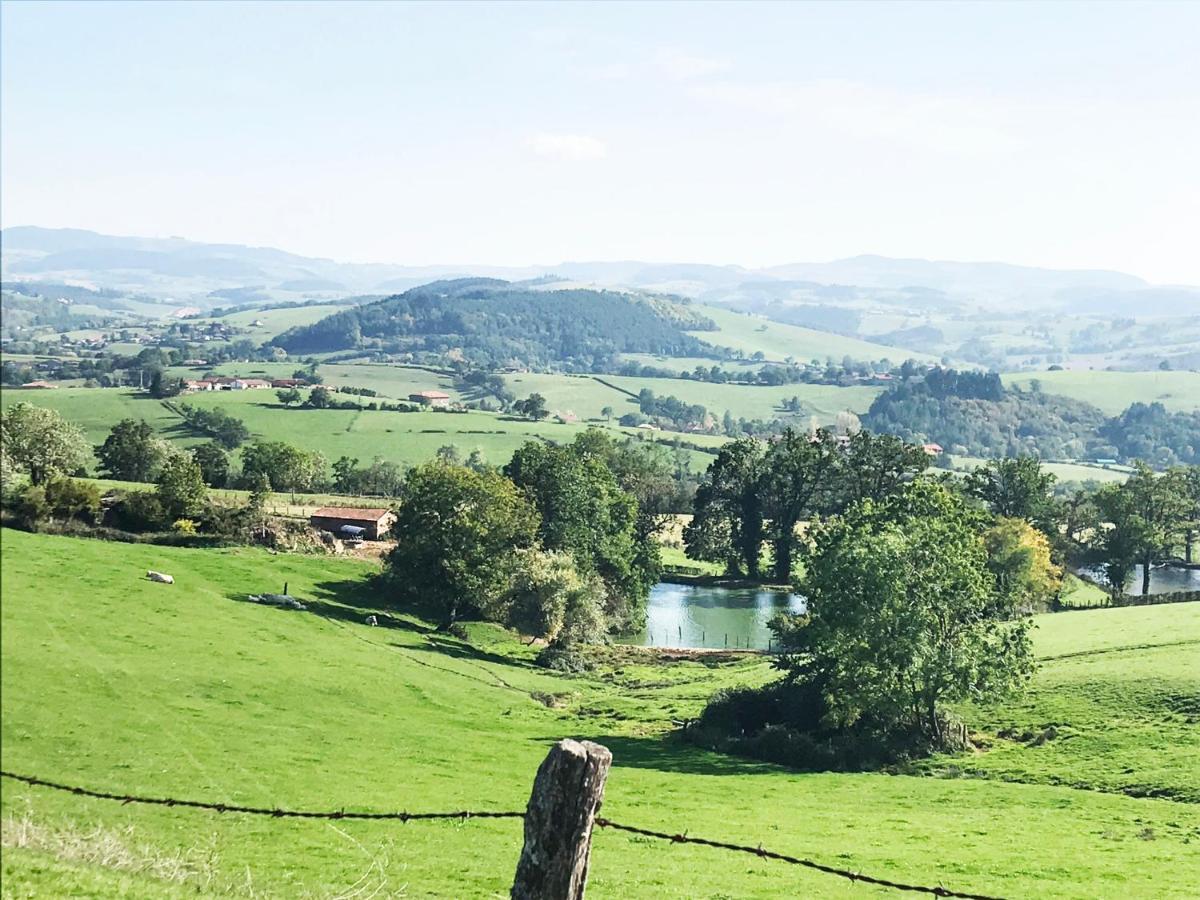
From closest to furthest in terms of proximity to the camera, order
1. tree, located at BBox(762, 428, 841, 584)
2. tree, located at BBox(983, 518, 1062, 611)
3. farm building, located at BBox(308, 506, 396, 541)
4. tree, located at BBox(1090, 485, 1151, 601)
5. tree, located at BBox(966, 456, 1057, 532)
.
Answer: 1. tree, located at BBox(983, 518, 1062, 611)
2. farm building, located at BBox(308, 506, 396, 541)
3. tree, located at BBox(1090, 485, 1151, 601)
4. tree, located at BBox(966, 456, 1057, 532)
5. tree, located at BBox(762, 428, 841, 584)

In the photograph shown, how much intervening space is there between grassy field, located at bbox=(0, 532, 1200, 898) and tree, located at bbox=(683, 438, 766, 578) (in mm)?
49794

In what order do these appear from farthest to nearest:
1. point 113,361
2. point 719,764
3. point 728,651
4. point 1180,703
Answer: point 113,361
point 728,651
point 1180,703
point 719,764

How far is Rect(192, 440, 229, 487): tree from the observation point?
113575mm

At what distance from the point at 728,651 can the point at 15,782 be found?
77.1 m

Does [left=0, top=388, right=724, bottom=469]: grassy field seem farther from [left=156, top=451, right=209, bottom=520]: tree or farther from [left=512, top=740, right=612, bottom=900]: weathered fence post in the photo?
[left=512, top=740, right=612, bottom=900]: weathered fence post

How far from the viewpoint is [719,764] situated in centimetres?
4600

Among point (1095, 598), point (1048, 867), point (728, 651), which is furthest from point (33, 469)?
point (1095, 598)

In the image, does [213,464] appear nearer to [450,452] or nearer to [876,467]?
[450,452]

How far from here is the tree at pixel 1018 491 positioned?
11319cm

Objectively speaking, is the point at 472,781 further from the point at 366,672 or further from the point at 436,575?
the point at 436,575

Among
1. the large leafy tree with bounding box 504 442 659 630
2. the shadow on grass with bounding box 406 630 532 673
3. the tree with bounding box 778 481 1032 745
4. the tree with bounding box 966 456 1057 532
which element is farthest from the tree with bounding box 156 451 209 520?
the tree with bounding box 966 456 1057 532

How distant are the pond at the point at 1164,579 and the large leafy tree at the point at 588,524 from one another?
55.5 m

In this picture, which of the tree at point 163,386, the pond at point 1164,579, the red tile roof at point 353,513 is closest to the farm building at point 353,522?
the red tile roof at point 353,513

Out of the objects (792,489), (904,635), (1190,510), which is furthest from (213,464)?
(1190,510)
